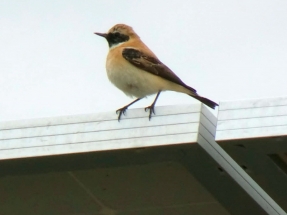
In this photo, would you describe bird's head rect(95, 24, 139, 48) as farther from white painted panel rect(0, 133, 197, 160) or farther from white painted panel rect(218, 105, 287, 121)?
white painted panel rect(218, 105, 287, 121)

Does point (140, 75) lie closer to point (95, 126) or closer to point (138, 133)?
point (95, 126)

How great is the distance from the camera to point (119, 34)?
28.6 feet

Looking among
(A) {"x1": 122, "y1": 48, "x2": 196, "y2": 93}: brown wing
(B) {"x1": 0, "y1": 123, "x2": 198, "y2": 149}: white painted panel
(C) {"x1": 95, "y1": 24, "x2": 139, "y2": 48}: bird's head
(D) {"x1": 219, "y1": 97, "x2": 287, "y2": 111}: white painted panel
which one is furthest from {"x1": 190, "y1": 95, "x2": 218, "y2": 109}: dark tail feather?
(C) {"x1": 95, "y1": 24, "x2": 139, "y2": 48}: bird's head

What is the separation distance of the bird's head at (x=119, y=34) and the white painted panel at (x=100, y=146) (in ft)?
10.6

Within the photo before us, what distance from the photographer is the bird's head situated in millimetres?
8656

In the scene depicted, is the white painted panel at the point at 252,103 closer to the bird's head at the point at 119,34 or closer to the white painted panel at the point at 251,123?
the white painted panel at the point at 251,123

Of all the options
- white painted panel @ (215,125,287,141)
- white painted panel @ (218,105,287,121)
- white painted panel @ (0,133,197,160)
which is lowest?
white painted panel @ (0,133,197,160)

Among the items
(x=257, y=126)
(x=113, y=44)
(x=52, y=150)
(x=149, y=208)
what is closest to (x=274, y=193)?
(x=257, y=126)

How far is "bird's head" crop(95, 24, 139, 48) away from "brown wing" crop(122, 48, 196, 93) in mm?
743

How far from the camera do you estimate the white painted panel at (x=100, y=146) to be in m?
5.18

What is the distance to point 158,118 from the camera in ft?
17.6

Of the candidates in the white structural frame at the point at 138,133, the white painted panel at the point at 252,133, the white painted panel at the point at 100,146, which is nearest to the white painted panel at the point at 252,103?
the white structural frame at the point at 138,133

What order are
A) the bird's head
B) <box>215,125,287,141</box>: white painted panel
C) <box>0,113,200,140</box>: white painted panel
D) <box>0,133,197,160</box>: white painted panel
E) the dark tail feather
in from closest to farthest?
<box>215,125,287,141</box>: white painted panel
<box>0,133,197,160</box>: white painted panel
<box>0,113,200,140</box>: white painted panel
the dark tail feather
the bird's head

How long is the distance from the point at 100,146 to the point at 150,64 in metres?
2.31
